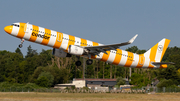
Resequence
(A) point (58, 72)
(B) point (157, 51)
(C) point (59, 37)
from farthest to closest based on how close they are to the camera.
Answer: (A) point (58, 72) < (B) point (157, 51) < (C) point (59, 37)

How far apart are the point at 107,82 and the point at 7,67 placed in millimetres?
36796

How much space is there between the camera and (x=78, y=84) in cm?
8575

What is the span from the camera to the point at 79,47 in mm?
38438

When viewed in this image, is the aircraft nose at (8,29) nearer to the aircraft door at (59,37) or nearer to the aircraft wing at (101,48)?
the aircraft door at (59,37)

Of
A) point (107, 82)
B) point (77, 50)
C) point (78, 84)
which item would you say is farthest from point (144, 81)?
point (77, 50)

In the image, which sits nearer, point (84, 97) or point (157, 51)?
point (84, 97)

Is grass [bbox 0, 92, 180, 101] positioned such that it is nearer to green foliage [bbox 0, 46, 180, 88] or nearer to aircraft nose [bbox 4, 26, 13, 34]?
aircraft nose [bbox 4, 26, 13, 34]

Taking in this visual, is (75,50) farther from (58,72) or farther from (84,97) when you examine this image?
(58,72)

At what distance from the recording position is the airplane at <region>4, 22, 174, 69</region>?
35.3 metres

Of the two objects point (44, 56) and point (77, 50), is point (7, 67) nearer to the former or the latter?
point (44, 56)

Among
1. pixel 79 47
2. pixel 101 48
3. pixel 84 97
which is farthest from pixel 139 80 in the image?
pixel 79 47

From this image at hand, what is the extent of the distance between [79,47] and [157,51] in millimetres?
15324

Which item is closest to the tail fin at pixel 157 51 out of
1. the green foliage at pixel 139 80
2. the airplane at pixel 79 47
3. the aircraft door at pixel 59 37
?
the airplane at pixel 79 47

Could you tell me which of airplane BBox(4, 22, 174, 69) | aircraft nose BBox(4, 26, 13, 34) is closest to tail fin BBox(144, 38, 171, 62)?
airplane BBox(4, 22, 174, 69)
